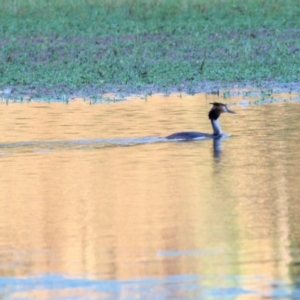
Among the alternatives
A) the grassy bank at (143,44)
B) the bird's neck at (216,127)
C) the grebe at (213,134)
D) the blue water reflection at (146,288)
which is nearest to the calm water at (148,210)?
the blue water reflection at (146,288)

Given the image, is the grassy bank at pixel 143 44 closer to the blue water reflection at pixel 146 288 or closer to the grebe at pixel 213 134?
the grebe at pixel 213 134

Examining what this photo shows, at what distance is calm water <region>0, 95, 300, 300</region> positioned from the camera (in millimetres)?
Result: 7496

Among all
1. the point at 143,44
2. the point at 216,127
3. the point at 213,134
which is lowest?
the point at 213,134

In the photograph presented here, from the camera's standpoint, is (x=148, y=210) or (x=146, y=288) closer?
(x=146, y=288)

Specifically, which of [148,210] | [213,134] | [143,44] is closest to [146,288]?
[148,210]

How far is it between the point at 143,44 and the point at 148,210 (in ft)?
48.1

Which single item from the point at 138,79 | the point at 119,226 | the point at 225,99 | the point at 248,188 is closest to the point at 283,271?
the point at 119,226

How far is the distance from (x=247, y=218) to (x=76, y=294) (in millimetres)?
2411

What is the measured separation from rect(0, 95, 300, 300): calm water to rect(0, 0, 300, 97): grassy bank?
181 inches

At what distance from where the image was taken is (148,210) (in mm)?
9688

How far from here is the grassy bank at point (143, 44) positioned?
20719 millimetres

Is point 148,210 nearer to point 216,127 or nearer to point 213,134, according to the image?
point 213,134

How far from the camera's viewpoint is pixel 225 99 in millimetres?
18391

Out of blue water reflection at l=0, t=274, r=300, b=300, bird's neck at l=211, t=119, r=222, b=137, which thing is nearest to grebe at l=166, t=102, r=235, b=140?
bird's neck at l=211, t=119, r=222, b=137
